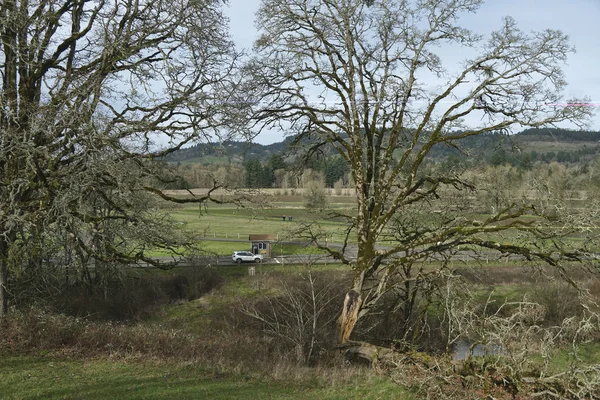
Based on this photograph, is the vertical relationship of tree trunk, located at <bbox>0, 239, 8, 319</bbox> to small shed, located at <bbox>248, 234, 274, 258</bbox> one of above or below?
above

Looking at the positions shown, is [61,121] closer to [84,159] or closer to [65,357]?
[84,159]

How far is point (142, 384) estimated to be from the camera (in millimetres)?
8719

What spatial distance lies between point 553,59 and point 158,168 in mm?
10830

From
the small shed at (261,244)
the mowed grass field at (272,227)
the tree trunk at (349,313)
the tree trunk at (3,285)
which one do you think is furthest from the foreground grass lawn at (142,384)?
the small shed at (261,244)

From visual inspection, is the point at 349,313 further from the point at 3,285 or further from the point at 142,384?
the point at 3,285

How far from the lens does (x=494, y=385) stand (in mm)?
9242

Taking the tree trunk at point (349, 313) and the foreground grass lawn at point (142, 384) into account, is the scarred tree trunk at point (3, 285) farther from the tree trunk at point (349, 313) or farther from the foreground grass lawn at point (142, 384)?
the tree trunk at point (349, 313)

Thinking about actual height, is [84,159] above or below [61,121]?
below

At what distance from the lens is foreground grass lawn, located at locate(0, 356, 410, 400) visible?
808 cm

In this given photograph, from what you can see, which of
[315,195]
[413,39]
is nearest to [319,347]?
[413,39]

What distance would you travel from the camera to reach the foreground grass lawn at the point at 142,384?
808cm

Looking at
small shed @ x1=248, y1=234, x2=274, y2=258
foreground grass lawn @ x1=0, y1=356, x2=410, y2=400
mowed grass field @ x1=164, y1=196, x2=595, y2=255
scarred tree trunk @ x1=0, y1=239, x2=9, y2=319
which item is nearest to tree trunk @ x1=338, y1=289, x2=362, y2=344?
mowed grass field @ x1=164, y1=196, x2=595, y2=255

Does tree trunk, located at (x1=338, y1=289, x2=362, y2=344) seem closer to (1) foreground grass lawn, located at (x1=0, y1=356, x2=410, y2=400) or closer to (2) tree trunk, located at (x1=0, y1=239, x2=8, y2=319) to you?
(1) foreground grass lawn, located at (x1=0, y1=356, x2=410, y2=400)

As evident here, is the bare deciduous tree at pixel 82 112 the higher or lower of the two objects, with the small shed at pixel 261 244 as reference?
higher
